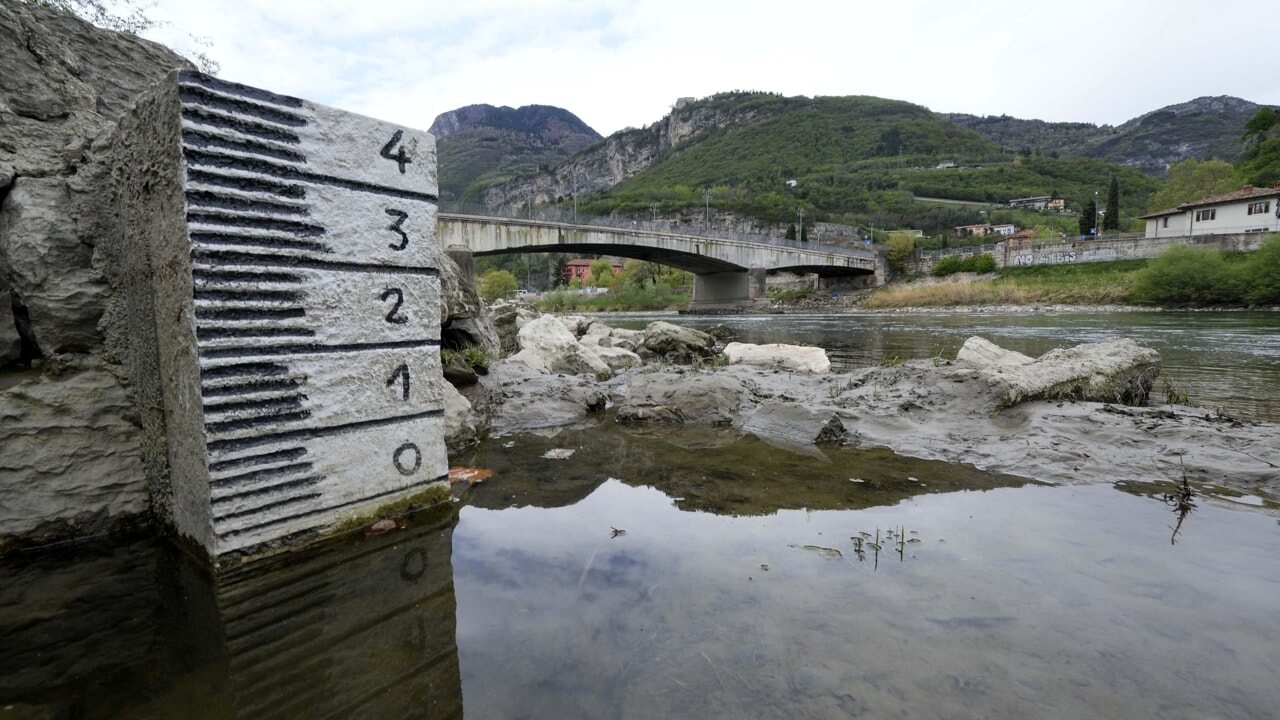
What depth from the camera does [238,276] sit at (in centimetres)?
237

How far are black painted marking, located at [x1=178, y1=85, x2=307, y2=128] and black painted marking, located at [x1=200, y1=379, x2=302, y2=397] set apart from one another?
1.11 metres

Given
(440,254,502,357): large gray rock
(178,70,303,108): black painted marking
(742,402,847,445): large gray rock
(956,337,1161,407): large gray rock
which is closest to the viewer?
(178,70,303,108): black painted marking

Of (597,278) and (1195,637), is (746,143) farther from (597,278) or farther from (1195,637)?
(1195,637)

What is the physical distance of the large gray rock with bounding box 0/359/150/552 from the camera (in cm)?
248

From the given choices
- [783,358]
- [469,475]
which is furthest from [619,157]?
[469,475]

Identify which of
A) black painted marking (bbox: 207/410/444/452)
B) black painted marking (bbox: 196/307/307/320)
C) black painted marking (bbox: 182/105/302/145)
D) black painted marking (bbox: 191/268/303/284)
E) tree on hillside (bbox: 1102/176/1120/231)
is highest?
tree on hillside (bbox: 1102/176/1120/231)

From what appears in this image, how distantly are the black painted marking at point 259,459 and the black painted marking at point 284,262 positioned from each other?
797 millimetres

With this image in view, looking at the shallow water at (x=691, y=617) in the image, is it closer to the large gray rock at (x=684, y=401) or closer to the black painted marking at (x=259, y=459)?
the black painted marking at (x=259, y=459)

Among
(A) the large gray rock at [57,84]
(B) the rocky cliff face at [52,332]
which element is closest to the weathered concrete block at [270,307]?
(B) the rocky cliff face at [52,332]

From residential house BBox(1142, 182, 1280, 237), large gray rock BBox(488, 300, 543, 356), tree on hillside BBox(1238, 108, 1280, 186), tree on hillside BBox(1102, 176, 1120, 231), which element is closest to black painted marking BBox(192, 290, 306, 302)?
large gray rock BBox(488, 300, 543, 356)

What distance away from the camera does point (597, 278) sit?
9025 cm

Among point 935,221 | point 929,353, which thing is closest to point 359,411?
point 929,353

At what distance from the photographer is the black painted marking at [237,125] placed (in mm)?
2254

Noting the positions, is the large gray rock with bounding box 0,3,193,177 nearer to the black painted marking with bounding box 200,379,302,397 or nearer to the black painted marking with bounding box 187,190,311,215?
the black painted marking with bounding box 187,190,311,215
